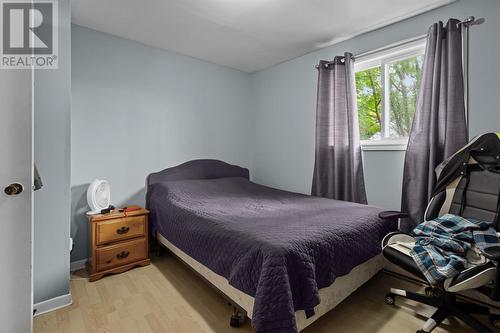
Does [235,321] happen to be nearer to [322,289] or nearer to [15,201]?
[322,289]

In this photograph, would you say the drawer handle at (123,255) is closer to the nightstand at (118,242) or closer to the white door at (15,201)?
the nightstand at (118,242)

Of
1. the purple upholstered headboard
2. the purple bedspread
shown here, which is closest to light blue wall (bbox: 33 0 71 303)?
the purple bedspread

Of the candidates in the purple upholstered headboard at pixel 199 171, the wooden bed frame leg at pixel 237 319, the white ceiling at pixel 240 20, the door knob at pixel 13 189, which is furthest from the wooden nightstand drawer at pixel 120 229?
the white ceiling at pixel 240 20

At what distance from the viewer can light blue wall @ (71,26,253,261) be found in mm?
2547

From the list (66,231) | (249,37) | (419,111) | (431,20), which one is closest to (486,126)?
(419,111)

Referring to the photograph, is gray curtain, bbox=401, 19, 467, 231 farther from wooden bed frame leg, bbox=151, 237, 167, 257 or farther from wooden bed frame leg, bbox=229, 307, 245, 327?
wooden bed frame leg, bbox=151, 237, 167, 257

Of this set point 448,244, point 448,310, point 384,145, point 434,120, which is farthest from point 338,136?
point 448,310

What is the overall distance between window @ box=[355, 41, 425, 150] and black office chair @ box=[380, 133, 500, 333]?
24.2 inches

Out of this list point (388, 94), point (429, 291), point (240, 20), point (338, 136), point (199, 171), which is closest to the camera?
point (429, 291)

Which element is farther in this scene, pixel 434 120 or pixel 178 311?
pixel 434 120

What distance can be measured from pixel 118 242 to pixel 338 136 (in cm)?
247

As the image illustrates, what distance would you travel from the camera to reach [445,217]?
1.77 m

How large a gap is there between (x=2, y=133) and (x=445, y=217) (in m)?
2.64

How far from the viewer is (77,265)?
2.49 metres
